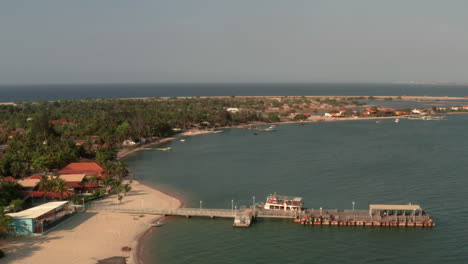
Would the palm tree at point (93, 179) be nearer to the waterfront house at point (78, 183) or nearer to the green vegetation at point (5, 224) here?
the waterfront house at point (78, 183)

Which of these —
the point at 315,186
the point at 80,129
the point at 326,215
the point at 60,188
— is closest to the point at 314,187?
the point at 315,186

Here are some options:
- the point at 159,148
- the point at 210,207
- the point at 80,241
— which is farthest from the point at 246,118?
the point at 80,241

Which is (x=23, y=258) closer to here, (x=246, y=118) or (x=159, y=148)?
(x=159, y=148)

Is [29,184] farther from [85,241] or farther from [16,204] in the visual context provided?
[85,241]

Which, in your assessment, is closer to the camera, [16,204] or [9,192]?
[16,204]

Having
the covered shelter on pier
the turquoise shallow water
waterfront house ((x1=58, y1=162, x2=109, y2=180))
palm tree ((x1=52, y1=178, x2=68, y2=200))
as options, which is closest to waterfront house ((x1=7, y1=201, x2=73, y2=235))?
palm tree ((x1=52, y1=178, x2=68, y2=200))

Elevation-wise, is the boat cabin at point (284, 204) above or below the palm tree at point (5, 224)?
below

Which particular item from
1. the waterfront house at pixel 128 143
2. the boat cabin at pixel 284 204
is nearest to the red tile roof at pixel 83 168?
the boat cabin at pixel 284 204
